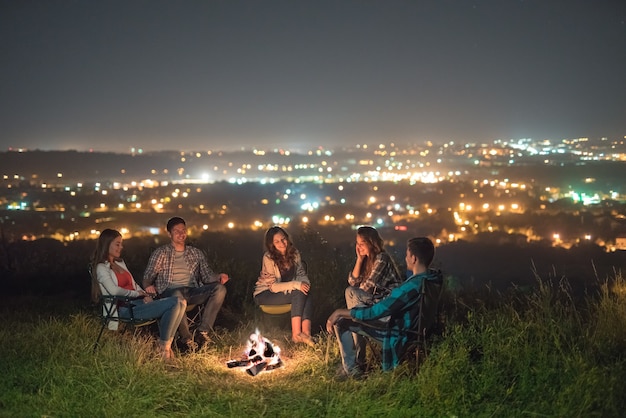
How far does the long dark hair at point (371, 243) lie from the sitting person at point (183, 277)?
1547mm

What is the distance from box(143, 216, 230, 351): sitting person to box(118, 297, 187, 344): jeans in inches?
19.1

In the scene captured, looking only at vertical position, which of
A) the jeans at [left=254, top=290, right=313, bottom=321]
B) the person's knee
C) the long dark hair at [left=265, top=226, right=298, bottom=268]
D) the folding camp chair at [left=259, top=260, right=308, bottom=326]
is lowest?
the folding camp chair at [left=259, top=260, right=308, bottom=326]

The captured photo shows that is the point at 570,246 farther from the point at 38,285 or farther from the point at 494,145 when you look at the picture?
the point at 494,145

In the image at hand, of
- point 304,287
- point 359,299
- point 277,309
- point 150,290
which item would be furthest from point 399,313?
point 150,290

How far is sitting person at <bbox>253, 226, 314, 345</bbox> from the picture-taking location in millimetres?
5730

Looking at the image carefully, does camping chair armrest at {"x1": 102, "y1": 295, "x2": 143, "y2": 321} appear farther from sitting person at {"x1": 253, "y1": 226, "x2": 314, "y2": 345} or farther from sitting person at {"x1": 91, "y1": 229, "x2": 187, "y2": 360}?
sitting person at {"x1": 253, "y1": 226, "x2": 314, "y2": 345}

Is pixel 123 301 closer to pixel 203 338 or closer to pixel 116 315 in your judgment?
pixel 116 315

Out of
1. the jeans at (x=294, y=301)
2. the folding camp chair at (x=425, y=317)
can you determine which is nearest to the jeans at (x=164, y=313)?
the jeans at (x=294, y=301)

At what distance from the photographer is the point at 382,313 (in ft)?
14.0

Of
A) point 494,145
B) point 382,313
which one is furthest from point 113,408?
point 494,145

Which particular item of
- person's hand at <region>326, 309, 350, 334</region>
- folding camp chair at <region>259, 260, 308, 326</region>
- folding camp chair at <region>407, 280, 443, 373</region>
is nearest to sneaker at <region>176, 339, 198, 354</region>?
folding camp chair at <region>259, 260, 308, 326</region>

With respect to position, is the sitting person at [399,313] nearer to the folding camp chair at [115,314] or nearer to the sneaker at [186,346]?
the sneaker at [186,346]

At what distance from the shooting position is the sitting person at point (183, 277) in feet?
19.0

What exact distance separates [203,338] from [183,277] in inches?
29.3
